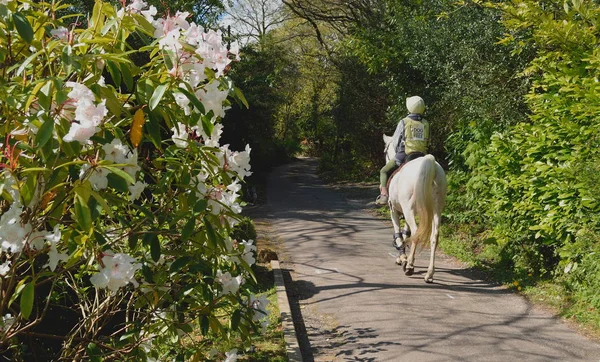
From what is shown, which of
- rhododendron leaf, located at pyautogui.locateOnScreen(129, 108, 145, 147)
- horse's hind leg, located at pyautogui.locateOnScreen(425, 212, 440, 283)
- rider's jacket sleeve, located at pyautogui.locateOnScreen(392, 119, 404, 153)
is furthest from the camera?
rider's jacket sleeve, located at pyautogui.locateOnScreen(392, 119, 404, 153)

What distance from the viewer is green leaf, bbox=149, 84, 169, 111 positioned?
235 cm

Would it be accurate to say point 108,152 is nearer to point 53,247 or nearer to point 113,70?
point 113,70

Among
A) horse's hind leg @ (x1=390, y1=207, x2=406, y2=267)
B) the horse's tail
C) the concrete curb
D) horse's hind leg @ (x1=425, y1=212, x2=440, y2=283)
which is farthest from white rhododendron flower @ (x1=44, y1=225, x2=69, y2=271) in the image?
horse's hind leg @ (x1=390, y1=207, x2=406, y2=267)

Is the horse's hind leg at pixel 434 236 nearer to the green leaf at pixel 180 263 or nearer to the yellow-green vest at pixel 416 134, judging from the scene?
the yellow-green vest at pixel 416 134

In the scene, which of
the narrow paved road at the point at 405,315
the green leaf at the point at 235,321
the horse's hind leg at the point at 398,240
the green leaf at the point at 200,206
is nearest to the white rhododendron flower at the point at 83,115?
the green leaf at the point at 200,206

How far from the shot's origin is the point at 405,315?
688 centimetres

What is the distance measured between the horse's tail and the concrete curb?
6.63 feet

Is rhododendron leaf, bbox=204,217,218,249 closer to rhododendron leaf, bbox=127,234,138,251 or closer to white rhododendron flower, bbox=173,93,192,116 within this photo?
rhododendron leaf, bbox=127,234,138,251

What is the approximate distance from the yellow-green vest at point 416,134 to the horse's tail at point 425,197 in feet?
2.38

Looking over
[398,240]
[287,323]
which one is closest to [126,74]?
[287,323]

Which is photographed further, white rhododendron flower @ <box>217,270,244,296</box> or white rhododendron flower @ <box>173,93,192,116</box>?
white rhododendron flower @ <box>217,270,244,296</box>

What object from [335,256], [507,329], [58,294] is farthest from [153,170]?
[335,256]

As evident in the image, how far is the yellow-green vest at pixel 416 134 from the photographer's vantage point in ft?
29.0

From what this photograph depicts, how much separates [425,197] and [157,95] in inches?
247
